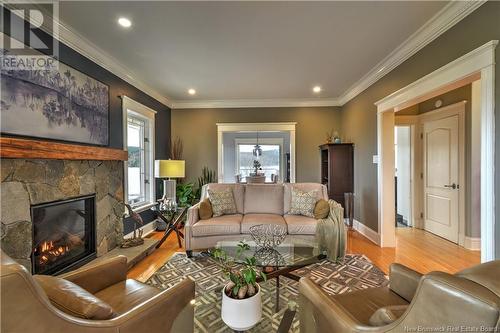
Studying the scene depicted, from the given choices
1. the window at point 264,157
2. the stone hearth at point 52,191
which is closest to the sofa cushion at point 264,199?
the stone hearth at point 52,191

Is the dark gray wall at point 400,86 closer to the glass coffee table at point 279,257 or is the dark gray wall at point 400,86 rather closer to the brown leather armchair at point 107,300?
the glass coffee table at point 279,257

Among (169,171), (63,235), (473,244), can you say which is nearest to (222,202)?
(169,171)

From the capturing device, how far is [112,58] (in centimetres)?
328

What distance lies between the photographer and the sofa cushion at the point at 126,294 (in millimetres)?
1387

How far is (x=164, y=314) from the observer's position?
125cm

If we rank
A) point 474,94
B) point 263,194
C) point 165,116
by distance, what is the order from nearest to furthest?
point 474,94
point 263,194
point 165,116

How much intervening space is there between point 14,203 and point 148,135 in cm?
290

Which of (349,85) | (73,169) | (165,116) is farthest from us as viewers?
(165,116)

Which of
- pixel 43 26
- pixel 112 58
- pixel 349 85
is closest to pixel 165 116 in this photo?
pixel 112 58

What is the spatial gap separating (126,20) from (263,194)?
2.84 metres

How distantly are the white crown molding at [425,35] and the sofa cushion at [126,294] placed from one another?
132 inches

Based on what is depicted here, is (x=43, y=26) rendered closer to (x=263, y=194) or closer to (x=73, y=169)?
(x=73, y=169)

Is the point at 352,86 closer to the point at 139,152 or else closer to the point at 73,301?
the point at 139,152

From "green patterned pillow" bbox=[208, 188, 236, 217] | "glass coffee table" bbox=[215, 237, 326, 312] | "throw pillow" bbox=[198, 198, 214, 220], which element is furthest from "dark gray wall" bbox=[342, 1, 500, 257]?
"throw pillow" bbox=[198, 198, 214, 220]
